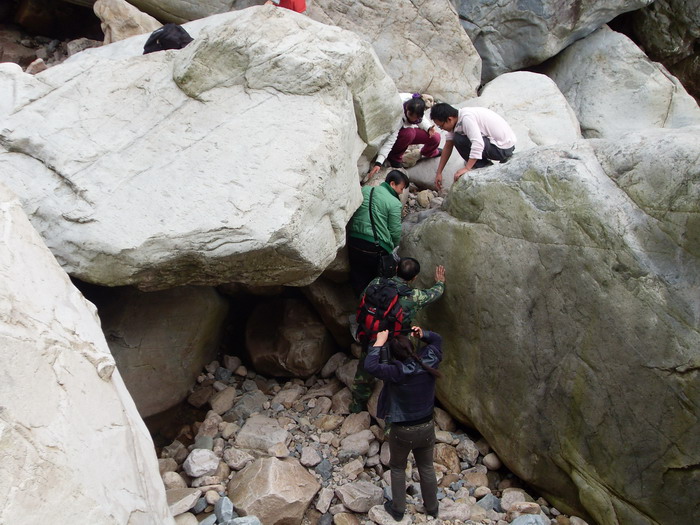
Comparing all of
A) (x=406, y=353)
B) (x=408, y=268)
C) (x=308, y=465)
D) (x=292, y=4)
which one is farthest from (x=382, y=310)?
(x=292, y=4)

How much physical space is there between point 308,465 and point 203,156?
275 cm

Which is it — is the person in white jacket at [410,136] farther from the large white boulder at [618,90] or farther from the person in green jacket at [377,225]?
the large white boulder at [618,90]

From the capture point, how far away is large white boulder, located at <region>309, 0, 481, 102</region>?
8.05 metres

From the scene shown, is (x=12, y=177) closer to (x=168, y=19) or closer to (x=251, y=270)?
(x=251, y=270)

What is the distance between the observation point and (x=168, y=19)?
8547 millimetres

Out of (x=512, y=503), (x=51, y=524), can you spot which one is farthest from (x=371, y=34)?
(x=51, y=524)

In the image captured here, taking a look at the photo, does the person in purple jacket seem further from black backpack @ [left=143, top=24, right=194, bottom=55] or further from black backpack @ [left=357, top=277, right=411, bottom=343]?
black backpack @ [left=143, top=24, right=194, bottom=55]

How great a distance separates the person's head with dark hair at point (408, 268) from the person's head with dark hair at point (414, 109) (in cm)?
181

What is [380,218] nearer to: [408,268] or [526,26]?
[408,268]

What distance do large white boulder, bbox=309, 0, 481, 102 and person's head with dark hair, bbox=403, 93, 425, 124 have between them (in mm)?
1423

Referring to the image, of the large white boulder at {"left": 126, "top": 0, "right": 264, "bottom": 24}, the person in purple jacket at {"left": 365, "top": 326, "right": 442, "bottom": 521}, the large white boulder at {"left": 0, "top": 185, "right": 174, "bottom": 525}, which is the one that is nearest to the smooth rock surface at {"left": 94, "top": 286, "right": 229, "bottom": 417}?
the large white boulder at {"left": 0, "top": 185, "right": 174, "bottom": 525}

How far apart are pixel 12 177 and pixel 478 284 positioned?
3858mm

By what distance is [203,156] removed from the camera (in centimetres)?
509

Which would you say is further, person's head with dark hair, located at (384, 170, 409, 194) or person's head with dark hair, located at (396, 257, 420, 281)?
person's head with dark hair, located at (384, 170, 409, 194)
